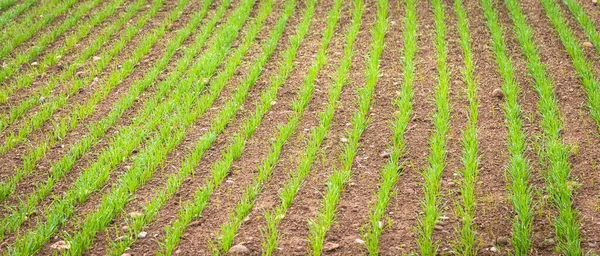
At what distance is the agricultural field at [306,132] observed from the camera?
11.9 feet

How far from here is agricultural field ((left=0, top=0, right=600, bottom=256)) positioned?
11.9 feet

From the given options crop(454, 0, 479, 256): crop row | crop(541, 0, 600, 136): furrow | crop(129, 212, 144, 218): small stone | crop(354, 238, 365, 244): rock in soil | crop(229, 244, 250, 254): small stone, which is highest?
crop(129, 212, 144, 218): small stone

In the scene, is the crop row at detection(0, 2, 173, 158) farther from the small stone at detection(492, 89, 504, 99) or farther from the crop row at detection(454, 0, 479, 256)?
the small stone at detection(492, 89, 504, 99)

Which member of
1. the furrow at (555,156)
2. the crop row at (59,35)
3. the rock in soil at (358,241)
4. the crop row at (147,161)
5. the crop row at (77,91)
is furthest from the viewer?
the crop row at (59,35)

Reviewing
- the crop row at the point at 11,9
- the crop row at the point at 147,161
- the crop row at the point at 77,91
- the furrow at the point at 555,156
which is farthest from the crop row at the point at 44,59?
the furrow at the point at 555,156

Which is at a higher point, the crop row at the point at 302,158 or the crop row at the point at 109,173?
the crop row at the point at 109,173

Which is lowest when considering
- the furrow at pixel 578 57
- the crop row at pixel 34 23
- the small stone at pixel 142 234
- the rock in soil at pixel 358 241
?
the furrow at pixel 578 57

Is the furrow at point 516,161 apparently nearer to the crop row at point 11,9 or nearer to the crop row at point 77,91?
the crop row at point 77,91

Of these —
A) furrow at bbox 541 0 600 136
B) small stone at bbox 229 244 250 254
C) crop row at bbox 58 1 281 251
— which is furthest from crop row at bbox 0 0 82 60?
furrow at bbox 541 0 600 136

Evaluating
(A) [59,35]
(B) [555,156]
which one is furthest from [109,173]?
(A) [59,35]

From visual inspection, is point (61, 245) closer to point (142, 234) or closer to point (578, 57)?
point (142, 234)

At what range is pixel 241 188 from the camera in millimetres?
4086

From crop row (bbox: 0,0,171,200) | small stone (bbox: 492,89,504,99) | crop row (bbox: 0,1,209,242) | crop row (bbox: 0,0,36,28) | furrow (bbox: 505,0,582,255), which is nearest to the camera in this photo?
furrow (bbox: 505,0,582,255)

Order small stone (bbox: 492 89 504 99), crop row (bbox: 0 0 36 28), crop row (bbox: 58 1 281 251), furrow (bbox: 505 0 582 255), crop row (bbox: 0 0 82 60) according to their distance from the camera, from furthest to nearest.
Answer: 1. crop row (bbox: 0 0 36 28)
2. crop row (bbox: 0 0 82 60)
3. small stone (bbox: 492 89 504 99)
4. crop row (bbox: 58 1 281 251)
5. furrow (bbox: 505 0 582 255)
